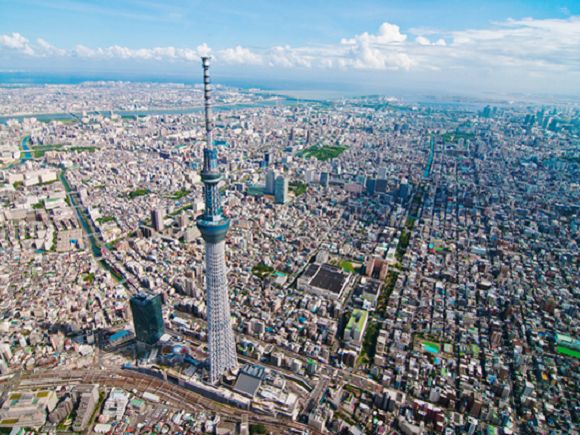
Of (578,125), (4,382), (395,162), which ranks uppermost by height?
(578,125)

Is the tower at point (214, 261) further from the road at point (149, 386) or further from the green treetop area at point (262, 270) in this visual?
the green treetop area at point (262, 270)

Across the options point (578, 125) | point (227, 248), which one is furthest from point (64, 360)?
point (578, 125)

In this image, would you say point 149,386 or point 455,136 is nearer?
point 149,386

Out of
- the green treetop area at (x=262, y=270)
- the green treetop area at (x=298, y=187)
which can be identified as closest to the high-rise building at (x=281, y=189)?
the green treetop area at (x=298, y=187)

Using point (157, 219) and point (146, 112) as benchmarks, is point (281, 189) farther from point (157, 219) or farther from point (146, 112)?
point (146, 112)

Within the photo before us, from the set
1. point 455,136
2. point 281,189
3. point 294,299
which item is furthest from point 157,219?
point 455,136

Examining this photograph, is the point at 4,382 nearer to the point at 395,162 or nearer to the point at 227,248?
the point at 227,248
